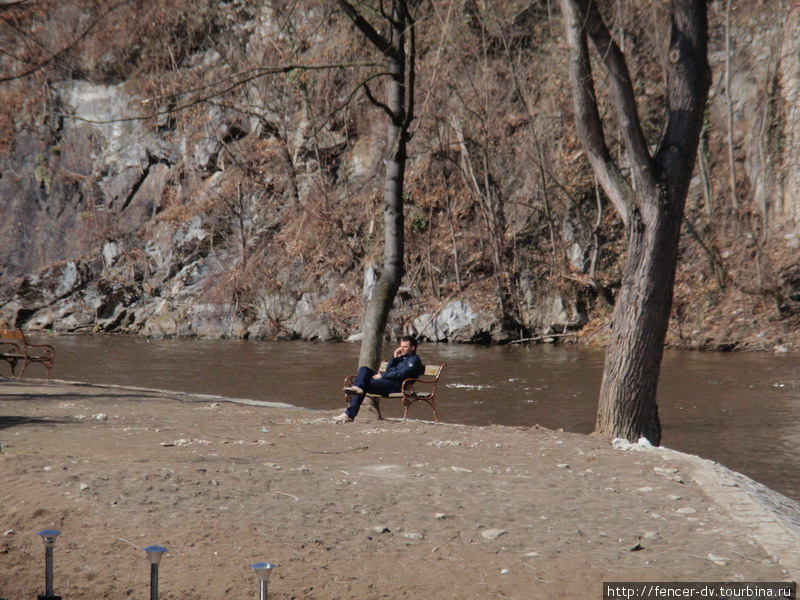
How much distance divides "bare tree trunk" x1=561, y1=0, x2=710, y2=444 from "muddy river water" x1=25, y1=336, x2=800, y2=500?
1.47 m

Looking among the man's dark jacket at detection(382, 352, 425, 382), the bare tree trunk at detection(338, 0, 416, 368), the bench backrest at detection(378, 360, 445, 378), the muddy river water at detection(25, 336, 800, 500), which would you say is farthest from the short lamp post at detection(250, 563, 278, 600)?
the bare tree trunk at detection(338, 0, 416, 368)

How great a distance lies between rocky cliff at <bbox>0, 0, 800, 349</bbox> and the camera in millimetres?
23047

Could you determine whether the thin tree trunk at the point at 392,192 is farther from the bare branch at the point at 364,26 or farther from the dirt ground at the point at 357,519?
the dirt ground at the point at 357,519

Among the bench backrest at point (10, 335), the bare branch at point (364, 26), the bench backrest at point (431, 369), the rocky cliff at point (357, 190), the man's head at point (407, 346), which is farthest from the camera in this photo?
the rocky cliff at point (357, 190)

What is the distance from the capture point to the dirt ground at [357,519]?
431cm

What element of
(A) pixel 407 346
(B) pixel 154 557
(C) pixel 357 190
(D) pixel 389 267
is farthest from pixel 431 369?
(C) pixel 357 190

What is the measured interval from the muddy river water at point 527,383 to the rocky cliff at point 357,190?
8.48 feet

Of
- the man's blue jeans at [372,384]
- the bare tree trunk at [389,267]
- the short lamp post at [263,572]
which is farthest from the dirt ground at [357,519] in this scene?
the bare tree trunk at [389,267]

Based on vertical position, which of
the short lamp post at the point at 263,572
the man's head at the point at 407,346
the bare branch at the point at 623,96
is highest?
the bare branch at the point at 623,96

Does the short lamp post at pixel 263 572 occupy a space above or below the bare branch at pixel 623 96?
below

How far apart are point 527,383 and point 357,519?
11.3 meters

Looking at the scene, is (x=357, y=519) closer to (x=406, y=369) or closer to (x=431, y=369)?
(x=406, y=369)

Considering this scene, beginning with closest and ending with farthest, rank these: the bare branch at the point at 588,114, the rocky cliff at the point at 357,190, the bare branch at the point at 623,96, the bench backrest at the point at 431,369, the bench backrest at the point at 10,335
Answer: the bare branch at the point at 623,96 < the bare branch at the point at 588,114 < the bench backrest at the point at 431,369 < the bench backrest at the point at 10,335 < the rocky cliff at the point at 357,190

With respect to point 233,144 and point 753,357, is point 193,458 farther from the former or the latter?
point 233,144
